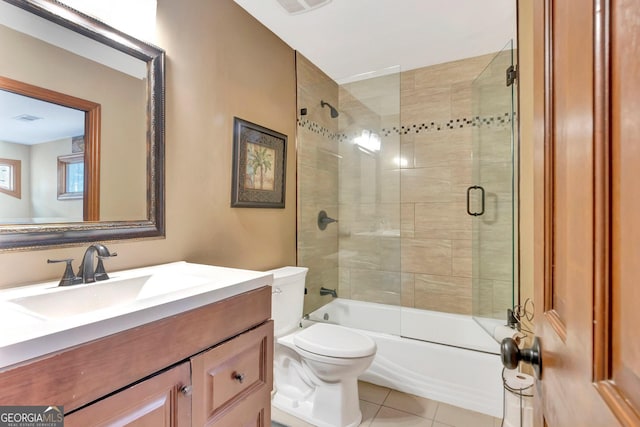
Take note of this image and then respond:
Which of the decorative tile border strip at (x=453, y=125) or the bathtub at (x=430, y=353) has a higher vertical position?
the decorative tile border strip at (x=453, y=125)

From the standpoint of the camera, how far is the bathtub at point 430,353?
74.5 inches

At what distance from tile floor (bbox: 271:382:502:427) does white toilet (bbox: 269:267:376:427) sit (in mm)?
69

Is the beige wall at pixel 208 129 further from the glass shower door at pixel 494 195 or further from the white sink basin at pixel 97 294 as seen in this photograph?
the glass shower door at pixel 494 195

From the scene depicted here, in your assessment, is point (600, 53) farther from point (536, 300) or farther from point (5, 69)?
point (5, 69)

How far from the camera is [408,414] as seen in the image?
184 cm

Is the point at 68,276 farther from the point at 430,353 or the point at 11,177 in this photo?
the point at 430,353

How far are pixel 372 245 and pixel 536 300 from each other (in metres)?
1.99

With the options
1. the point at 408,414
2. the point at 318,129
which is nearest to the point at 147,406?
the point at 408,414

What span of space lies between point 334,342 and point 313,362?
15 centimetres

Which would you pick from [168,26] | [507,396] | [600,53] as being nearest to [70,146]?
[168,26]

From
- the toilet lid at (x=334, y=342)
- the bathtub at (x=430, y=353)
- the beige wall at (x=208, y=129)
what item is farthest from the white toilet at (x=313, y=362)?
the bathtub at (x=430, y=353)

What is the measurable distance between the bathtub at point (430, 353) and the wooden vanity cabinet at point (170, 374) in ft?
4.00

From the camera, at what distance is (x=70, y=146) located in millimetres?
1159

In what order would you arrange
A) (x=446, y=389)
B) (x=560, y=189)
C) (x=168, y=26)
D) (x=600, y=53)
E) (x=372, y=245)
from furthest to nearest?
(x=372, y=245) < (x=446, y=389) < (x=168, y=26) < (x=560, y=189) < (x=600, y=53)
